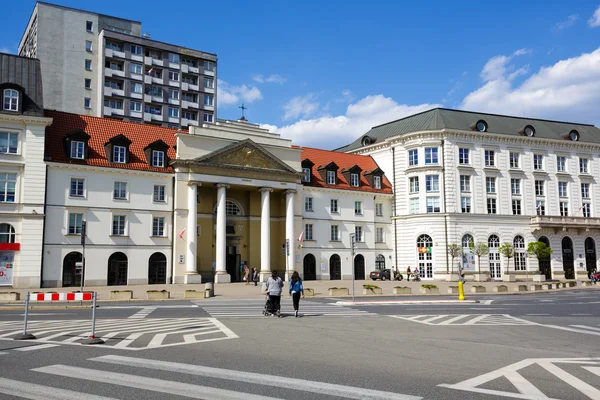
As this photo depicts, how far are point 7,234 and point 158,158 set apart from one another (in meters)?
13.6

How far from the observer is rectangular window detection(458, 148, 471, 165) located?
5897cm

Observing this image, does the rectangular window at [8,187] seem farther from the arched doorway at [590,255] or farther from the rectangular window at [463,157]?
the arched doorway at [590,255]

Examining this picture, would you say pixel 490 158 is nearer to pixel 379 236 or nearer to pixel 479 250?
pixel 479 250

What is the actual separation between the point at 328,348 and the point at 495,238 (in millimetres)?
51171

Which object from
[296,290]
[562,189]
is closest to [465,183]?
[562,189]

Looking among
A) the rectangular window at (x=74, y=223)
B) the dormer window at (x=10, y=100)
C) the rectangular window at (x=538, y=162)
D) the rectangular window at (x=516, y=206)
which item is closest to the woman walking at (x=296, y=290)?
the rectangular window at (x=74, y=223)

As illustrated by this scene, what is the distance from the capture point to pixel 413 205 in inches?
2355

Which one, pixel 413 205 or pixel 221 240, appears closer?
pixel 221 240

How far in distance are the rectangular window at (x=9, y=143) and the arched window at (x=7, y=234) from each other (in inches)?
224

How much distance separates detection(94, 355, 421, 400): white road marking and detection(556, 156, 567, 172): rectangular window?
63.0m

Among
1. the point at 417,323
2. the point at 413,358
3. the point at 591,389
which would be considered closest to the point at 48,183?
the point at 417,323

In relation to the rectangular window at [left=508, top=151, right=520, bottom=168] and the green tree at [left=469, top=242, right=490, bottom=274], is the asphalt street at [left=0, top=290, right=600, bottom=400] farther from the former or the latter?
the rectangular window at [left=508, top=151, right=520, bottom=168]

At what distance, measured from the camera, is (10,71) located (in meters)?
43.3

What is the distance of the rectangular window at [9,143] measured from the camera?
135 feet
